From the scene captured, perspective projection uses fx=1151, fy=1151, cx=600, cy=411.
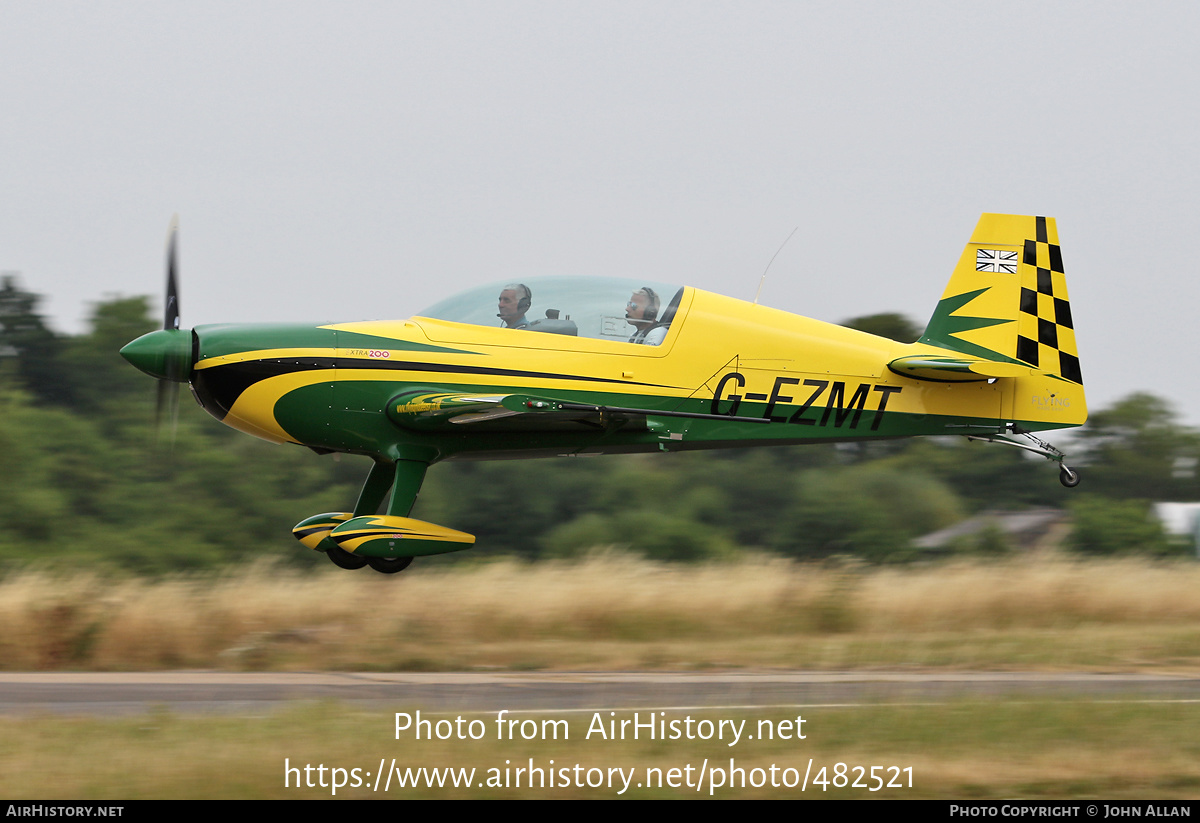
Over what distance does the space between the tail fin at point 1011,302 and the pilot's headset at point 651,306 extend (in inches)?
115

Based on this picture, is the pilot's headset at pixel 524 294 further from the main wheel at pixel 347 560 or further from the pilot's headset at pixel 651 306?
the main wheel at pixel 347 560

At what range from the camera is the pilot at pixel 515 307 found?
10438mm

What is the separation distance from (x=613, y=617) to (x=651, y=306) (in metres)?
5.15

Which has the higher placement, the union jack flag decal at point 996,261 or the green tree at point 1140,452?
the union jack flag decal at point 996,261

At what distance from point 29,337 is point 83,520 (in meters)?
13.2

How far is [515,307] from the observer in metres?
10.5

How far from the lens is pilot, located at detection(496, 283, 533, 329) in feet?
34.2

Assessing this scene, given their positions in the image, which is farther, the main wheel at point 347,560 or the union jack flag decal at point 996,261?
the union jack flag decal at point 996,261

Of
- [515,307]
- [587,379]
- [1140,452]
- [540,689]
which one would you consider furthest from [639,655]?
[1140,452]

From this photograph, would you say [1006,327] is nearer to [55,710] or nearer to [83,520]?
[55,710]

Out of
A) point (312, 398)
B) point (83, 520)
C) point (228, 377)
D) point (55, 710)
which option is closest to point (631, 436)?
point (312, 398)

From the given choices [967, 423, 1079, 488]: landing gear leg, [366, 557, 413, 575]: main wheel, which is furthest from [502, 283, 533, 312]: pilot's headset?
[967, 423, 1079, 488]: landing gear leg

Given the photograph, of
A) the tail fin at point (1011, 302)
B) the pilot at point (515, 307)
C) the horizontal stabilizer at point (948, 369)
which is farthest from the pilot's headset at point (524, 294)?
the tail fin at point (1011, 302)

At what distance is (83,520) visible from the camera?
24328mm
